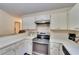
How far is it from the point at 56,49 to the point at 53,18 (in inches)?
41.8

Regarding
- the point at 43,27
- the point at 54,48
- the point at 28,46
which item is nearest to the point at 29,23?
the point at 43,27

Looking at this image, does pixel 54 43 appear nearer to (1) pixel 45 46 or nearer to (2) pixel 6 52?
(1) pixel 45 46

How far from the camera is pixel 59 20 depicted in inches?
118

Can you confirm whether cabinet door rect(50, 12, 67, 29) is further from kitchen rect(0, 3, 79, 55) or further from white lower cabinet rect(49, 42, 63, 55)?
white lower cabinet rect(49, 42, 63, 55)

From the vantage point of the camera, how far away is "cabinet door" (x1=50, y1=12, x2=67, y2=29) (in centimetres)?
294

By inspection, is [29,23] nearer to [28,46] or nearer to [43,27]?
[43,27]

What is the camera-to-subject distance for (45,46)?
9.77ft

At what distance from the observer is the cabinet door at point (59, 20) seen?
294 cm

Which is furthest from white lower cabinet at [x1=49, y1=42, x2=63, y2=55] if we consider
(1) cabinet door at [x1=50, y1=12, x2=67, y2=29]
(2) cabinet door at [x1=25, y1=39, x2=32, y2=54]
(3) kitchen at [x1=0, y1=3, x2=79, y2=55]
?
(2) cabinet door at [x1=25, y1=39, x2=32, y2=54]

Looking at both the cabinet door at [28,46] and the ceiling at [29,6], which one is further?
the cabinet door at [28,46]

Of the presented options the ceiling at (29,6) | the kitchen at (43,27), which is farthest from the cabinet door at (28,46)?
the ceiling at (29,6)

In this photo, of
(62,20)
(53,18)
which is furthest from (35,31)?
(62,20)

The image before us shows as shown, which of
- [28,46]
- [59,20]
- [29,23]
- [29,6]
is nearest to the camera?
[29,6]

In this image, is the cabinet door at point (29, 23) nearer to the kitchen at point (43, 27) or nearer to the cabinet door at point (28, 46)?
the kitchen at point (43, 27)
